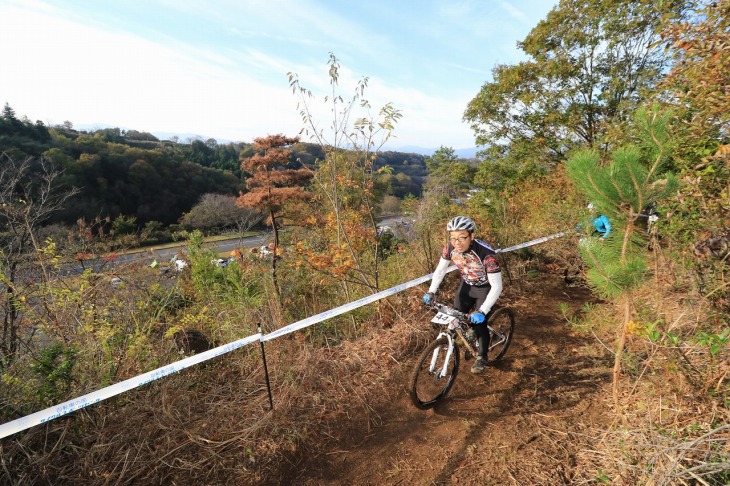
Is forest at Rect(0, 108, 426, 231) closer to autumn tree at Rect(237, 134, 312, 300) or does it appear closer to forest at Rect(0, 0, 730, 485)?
autumn tree at Rect(237, 134, 312, 300)

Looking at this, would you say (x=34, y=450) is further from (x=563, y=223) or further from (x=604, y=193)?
(x=563, y=223)

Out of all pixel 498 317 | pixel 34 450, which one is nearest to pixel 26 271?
pixel 34 450

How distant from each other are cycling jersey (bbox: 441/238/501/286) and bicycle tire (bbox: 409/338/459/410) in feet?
2.49

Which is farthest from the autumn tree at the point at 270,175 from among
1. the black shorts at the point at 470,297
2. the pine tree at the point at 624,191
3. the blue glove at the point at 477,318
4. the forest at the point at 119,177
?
the forest at the point at 119,177

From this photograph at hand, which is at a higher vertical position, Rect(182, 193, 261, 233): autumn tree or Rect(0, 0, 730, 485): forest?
Rect(0, 0, 730, 485): forest

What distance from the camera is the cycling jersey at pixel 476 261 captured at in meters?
3.26

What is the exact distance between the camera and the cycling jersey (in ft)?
10.7

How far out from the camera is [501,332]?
424 centimetres

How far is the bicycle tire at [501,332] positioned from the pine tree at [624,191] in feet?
5.59

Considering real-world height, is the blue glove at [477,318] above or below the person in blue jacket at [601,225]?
below

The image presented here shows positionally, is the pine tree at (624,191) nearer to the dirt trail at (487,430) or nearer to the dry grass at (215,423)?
the dirt trail at (487,430)

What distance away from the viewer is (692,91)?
7.63ft

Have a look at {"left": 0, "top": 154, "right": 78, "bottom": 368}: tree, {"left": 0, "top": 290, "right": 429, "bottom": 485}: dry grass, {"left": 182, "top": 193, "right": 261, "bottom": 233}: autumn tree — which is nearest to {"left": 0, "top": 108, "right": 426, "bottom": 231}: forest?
{"left": 182, "top": 193, "right": 261, "bottom": 233}: autumn tree

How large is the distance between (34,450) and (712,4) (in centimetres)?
594
